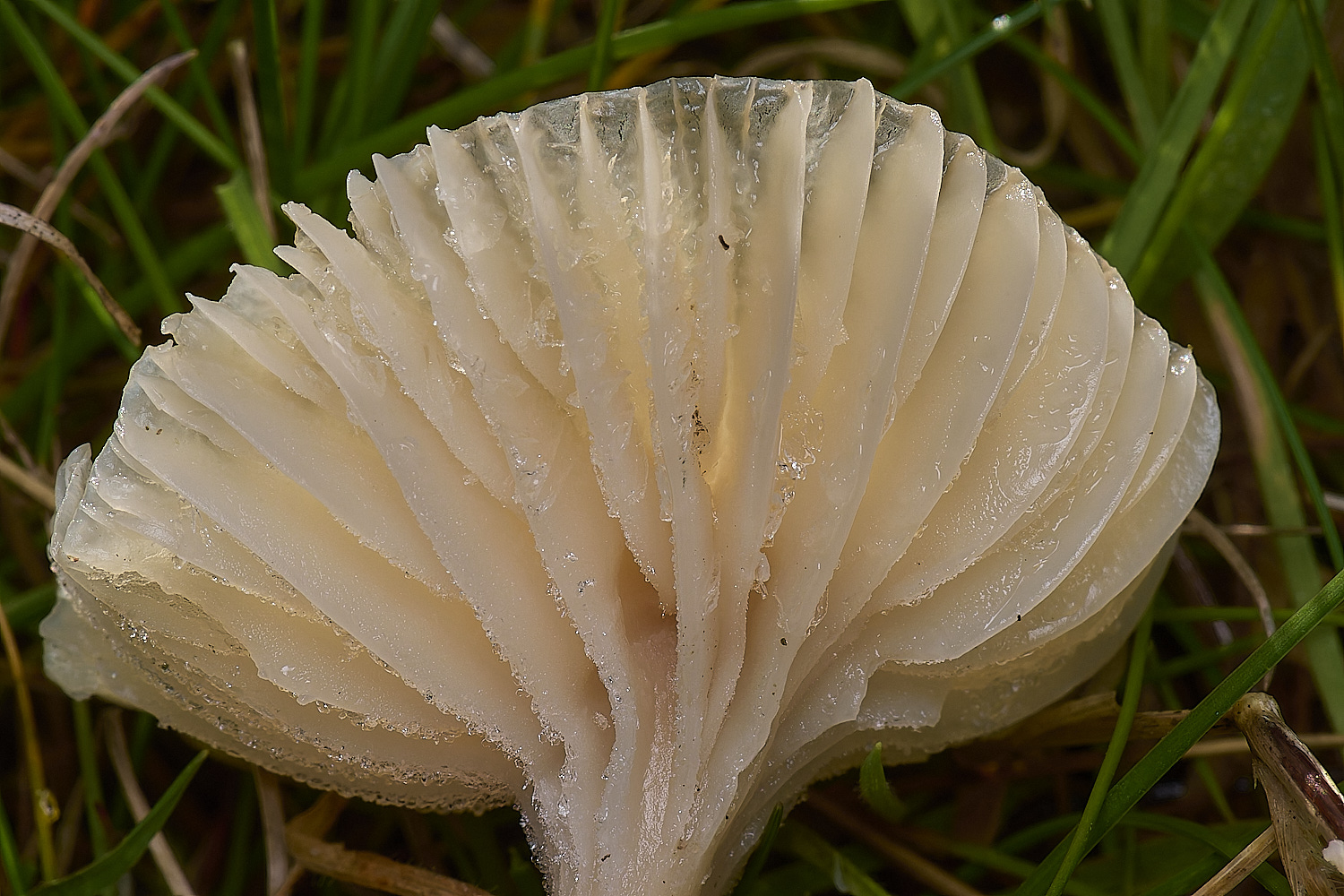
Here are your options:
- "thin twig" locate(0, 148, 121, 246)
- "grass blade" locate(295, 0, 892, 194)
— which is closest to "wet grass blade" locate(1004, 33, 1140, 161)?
"grass blade" locate(295, 0, 892, 194)

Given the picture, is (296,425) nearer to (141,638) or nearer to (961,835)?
(141,638)

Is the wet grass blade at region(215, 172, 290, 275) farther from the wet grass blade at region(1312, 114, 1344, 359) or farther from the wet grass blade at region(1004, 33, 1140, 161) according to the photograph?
the wet grass blade at region(1312, 114, 1344, 359)

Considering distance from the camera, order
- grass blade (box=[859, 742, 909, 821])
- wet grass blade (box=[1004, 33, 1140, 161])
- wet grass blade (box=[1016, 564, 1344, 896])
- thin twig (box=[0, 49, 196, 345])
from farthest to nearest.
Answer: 1. wet grass blade (box=[1004, 33, 1140, 161])
2. thin twig (box=[0, 49, 196, 345])
3. grass blade (box=[859, 742, 909, 821])
4. wet grass blade (box=[1016, 564, 1344, 896])

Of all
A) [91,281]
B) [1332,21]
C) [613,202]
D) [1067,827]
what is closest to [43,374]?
[91,281]

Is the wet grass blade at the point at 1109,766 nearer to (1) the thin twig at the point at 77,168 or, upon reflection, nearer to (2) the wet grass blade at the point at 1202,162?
(2) the wet grass blade at the point at 1202,162

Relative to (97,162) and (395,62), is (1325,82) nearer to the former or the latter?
(395,62)
